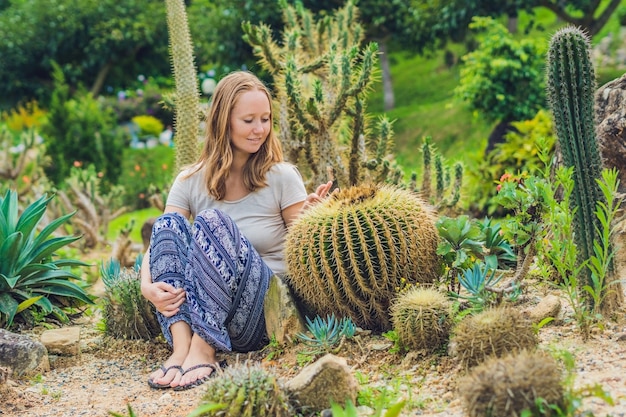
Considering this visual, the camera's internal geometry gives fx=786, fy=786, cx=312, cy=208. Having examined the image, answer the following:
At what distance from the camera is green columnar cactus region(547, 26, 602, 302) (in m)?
3.47

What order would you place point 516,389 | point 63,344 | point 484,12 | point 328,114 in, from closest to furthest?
point 516,389
point 63,344
point 328,114
point 484,12

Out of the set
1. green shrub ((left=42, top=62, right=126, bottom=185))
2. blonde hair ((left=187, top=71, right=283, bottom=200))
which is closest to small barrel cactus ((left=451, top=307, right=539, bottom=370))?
blonde hair ((left=187, top=71, right=283, bottom=200))

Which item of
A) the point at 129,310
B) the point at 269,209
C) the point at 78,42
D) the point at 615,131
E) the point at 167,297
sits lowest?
the point at 129,310

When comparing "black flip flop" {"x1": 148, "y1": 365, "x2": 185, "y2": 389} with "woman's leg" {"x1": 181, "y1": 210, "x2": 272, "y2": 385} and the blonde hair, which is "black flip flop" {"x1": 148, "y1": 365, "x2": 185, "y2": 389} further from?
the blonde hair

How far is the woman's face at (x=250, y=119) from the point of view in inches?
167

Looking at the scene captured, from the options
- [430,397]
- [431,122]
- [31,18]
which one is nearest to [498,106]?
[431,122]

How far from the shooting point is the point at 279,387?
317 cm

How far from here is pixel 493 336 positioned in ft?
10.5

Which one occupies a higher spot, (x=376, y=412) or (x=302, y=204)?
(x=302, y=204)

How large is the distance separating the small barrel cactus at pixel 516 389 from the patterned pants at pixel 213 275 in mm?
1637

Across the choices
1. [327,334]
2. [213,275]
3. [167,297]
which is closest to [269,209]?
[213,275]

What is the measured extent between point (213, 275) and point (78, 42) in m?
16.9

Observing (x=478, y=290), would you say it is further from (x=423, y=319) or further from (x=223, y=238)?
(x=223, y=238)

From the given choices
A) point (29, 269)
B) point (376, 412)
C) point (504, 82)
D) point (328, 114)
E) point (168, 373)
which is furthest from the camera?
point (504, 82)
